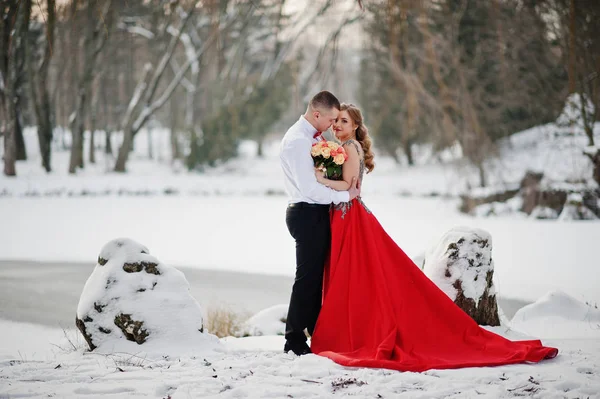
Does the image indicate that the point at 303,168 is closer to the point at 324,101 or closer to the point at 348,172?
the point at 348,172

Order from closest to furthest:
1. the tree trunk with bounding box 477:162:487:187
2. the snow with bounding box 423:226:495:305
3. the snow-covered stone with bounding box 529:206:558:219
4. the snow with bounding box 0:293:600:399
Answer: the snow with bounding box 0:293:600:399 → the snow with bounding box 423:226:495:305 → the snow-covered stone with bounding box 529:206:558:219 → the tree trunk with bounding box 477:162:487:187

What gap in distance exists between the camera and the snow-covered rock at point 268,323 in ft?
19.1

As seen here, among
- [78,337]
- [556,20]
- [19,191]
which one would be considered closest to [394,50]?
[78,337]

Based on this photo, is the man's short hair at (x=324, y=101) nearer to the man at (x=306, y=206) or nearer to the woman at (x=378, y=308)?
the man at (x=306, y=206)

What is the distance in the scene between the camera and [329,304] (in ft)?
14.9

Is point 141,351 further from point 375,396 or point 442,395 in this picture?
point 442,395

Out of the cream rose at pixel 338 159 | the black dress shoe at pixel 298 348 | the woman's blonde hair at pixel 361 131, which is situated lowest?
the black dress shoe at pixel 298 348

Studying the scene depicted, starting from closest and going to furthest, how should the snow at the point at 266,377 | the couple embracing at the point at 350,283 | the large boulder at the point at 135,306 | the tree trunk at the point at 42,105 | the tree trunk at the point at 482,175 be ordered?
the snow at the point at 266,377
the couple embracing at the point at 350,283
the large boulder at the point at 135,306
the tree trunk at the point at 482,175
the tree trunk at the point at 42,105

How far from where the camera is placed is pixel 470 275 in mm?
5324

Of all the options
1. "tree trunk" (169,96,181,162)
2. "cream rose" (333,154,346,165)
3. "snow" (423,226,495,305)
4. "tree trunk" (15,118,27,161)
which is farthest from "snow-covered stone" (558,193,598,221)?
"tree trunk" (169,96,181,162)

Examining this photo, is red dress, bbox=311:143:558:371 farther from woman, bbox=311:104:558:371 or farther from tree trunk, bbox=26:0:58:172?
tree trunk, bbox=26:0:58:172

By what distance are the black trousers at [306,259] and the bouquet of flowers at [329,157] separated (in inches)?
10.1

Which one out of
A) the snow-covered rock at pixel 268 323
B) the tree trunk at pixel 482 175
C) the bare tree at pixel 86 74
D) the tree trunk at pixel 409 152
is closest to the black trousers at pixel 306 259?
the snow-covered rock at pixel 268 323

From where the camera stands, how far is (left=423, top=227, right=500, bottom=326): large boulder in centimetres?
532
